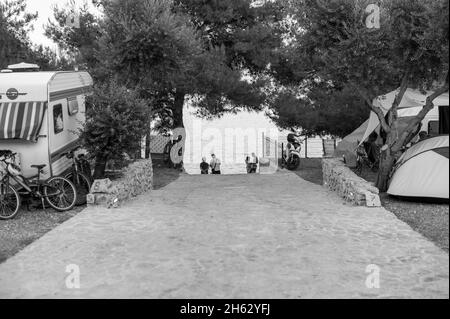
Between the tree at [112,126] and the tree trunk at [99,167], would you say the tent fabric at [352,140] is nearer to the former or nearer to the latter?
the tree at [112,126]

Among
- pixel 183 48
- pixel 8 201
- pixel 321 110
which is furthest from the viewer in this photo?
pixel 321 110

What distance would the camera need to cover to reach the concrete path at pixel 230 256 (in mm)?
5578

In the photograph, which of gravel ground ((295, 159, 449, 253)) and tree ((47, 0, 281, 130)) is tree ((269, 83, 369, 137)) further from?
gravel ground ((295, 159, 449, 253))

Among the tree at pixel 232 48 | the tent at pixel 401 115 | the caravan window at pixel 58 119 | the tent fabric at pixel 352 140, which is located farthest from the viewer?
the tree at pixel 232 48

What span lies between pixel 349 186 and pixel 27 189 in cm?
595

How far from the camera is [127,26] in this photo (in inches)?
587

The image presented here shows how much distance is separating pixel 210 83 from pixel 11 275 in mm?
13596

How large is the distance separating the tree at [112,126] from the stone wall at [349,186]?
4.28m

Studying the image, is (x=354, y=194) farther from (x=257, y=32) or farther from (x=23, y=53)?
(x=23, y=53)

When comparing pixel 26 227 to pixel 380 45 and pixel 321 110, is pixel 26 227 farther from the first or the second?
pixel 321 110

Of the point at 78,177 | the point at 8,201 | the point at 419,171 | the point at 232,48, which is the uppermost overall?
the point at 232,48

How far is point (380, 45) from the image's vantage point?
1162cm

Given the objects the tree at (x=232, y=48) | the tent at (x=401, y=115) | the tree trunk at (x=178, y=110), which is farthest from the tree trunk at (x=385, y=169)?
the tree trunk at (x=178, y=110)

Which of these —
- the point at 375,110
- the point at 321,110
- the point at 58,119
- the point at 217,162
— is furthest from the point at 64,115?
the point at 217,162
